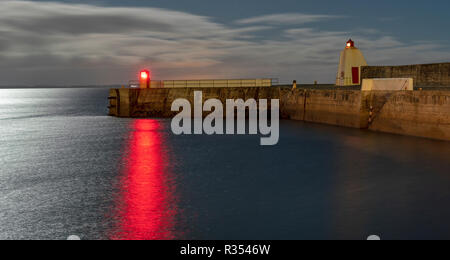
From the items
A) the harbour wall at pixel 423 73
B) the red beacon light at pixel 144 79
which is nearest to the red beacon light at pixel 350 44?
the harbour wall at pixel 423 73

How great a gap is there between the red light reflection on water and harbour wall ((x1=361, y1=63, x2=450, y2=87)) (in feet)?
62.4

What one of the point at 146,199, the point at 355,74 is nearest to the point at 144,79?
the point at 355,74

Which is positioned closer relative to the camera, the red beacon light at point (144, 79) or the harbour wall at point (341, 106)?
the harbour wall at point (341, 106)

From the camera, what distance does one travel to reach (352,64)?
38281mm

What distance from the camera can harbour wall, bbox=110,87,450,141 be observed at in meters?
23.5

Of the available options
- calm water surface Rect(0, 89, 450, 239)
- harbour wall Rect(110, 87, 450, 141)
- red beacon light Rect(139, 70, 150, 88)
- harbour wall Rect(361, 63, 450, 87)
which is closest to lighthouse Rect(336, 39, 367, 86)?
harbour wall Rect(361, 63, 450, 87)

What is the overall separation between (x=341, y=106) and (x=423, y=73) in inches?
247

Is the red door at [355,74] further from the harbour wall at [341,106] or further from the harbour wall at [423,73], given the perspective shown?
the harbour wall at [341,106]

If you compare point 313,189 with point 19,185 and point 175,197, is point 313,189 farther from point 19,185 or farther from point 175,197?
point 19,185

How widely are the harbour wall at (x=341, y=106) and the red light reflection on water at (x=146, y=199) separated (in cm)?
1349

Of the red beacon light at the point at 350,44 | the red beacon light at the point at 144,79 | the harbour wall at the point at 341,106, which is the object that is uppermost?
the red beacon light at the point at 350,44

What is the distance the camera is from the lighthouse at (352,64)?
38.3 metres

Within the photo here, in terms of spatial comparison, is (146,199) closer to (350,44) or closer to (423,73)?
(423,73)
